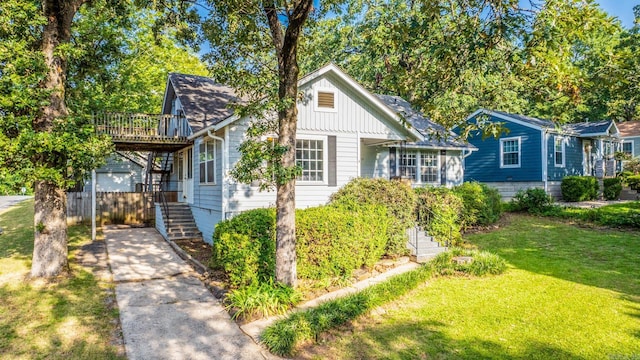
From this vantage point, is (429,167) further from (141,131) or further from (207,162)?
(141,131)

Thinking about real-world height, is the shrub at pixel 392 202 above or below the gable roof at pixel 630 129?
below

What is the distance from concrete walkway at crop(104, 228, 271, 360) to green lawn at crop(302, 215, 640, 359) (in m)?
1.29

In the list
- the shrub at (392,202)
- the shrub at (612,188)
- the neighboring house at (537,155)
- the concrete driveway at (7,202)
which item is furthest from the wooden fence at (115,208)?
the shrub at (612,188)

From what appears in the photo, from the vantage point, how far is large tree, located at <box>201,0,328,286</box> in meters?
6.27

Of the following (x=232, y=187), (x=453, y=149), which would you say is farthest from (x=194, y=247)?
(x=453, y=149)

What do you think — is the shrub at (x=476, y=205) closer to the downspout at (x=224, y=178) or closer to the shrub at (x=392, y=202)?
the shrub at (x=392, y=202)

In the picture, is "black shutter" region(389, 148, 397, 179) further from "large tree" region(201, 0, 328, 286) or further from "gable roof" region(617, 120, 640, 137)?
"gable roof" region(617, 120, 640, 137)

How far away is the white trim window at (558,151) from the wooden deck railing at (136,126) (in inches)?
721

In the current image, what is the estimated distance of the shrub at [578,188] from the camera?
18.4 m

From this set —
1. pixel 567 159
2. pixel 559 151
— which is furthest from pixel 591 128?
pixel 559 151

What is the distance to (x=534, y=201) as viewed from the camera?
49.9 feet

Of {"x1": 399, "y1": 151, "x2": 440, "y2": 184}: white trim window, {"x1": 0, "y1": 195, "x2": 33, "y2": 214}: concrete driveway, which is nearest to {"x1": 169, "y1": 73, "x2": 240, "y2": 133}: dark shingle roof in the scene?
{"x1": 399, "y1": 151, "x2": 440, "y2": 184}: white trim window

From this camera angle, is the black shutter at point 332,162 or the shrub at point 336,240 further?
the black shutter at point 332,162

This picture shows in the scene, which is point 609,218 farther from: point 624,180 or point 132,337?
point 132,337
